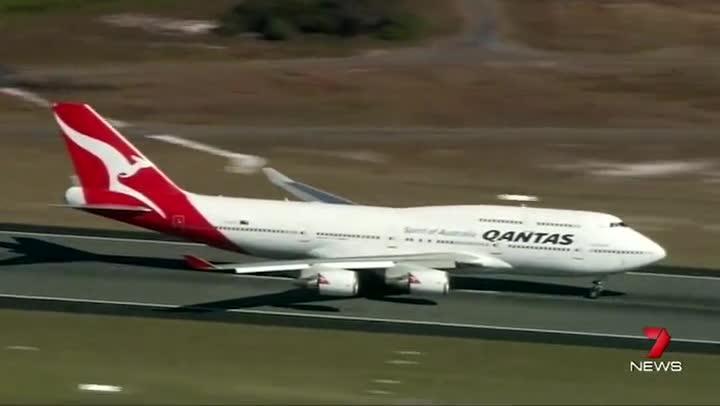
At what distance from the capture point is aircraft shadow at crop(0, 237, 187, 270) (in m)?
55.5

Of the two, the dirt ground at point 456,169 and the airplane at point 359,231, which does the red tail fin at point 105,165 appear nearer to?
the airplane at point 359,231

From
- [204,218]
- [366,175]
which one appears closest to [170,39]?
[366,175]

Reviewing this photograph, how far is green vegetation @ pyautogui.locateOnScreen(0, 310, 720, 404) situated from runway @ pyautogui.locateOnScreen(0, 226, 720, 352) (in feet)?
4.41

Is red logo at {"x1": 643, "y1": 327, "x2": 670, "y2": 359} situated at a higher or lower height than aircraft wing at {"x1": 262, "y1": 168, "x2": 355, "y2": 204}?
lower

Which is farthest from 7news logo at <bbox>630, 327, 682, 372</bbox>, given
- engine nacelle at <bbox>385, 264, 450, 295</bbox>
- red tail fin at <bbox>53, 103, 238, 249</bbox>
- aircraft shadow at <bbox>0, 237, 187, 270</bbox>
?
aircraft shadow at <bbox>0, 237, 187, 270</bbox>

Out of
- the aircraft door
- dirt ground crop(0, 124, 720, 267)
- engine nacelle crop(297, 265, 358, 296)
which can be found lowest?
engine nacelle crop(297, 265, 358, 296)

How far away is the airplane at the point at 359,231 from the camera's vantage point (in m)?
50.5

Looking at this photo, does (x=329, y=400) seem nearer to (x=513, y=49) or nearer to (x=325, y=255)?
(x=325, y=255)

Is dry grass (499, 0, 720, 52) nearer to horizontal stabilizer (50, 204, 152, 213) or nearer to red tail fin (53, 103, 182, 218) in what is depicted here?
red tail fin (53, 103, 182, 218)

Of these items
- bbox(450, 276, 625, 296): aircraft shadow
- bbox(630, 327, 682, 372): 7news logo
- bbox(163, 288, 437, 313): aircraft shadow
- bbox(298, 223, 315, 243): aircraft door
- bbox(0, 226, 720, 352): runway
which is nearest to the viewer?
bbox(630, 327, 682, 372): 7news logo

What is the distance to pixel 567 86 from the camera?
314 ft

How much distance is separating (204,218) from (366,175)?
75.8 ft

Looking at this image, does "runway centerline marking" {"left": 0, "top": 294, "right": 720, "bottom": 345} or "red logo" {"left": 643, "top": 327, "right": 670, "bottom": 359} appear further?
"runway centerline marking" {"left": 0, "top": 294, "right": 720, "bottom": 345}

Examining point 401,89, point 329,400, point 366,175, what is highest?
point 401,89
